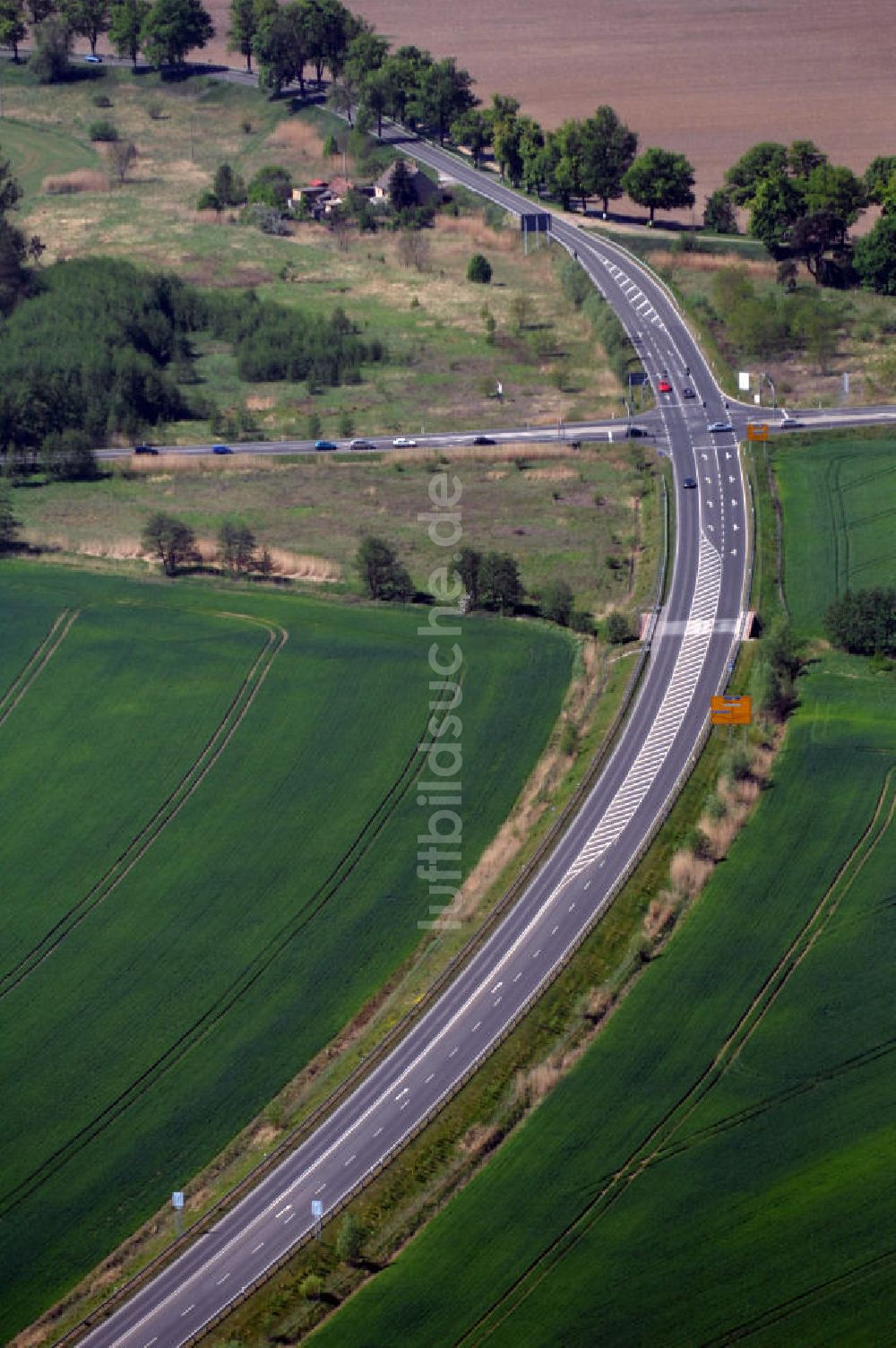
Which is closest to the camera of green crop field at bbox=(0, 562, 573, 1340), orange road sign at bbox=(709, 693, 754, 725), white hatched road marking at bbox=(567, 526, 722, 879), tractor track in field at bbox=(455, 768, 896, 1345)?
tractor track in field at bbox=(455, 768, 896, 1345)

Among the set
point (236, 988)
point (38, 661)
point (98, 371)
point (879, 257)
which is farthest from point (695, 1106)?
point (879, 257)

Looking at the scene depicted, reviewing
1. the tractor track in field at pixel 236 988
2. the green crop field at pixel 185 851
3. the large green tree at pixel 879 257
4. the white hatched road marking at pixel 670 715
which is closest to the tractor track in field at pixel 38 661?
the green crop field at pixel 185 851

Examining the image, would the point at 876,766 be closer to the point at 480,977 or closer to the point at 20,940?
the point at 480,977

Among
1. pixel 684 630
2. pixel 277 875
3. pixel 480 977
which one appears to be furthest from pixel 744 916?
pixel 684 630

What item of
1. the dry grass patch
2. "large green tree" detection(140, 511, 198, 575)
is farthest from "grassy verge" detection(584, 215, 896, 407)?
the dry grass patch

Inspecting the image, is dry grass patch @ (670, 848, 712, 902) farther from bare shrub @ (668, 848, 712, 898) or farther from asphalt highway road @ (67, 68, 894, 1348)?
asphalt highway road @ (67, 68, 894, 1348)
